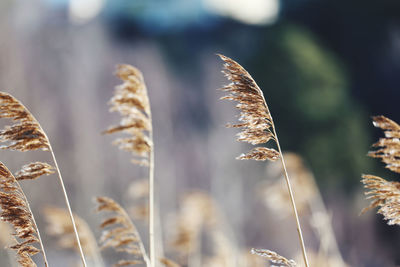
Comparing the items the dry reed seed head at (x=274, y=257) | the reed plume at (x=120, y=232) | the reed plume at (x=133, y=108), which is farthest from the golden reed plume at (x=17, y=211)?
the dry reed seed head at (x=274, y=257)

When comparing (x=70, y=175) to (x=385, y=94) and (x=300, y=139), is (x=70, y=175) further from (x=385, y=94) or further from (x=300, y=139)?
(x=385, y=94)

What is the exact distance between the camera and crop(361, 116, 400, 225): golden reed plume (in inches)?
57.2

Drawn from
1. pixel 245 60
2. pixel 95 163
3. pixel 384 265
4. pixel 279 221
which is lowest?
pixel 384 265

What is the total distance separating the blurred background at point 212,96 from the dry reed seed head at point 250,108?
339 inches

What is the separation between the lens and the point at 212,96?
1424cm

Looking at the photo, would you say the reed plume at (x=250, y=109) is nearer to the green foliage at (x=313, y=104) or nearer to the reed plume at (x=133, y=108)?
the reed plume at (x=133, y=108)

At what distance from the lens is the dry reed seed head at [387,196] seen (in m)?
1.49

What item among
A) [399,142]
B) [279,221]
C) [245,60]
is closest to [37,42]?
[245,60]

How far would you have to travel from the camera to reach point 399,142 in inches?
57.7

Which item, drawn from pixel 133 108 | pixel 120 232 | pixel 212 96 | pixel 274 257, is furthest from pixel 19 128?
pixel 212 96

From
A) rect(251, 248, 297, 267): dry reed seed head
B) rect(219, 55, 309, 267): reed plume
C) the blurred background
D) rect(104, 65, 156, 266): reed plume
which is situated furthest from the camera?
the blurred background

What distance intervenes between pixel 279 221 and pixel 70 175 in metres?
6.30

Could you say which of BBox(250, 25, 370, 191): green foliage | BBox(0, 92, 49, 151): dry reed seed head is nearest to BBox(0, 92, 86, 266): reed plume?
BBox(0, 92, 49, 151): dry reed seed head

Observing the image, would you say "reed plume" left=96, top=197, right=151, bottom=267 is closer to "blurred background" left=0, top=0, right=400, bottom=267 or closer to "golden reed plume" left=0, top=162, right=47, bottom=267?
"golden reed plume" left=0, top=162, right=47, bottom=267
